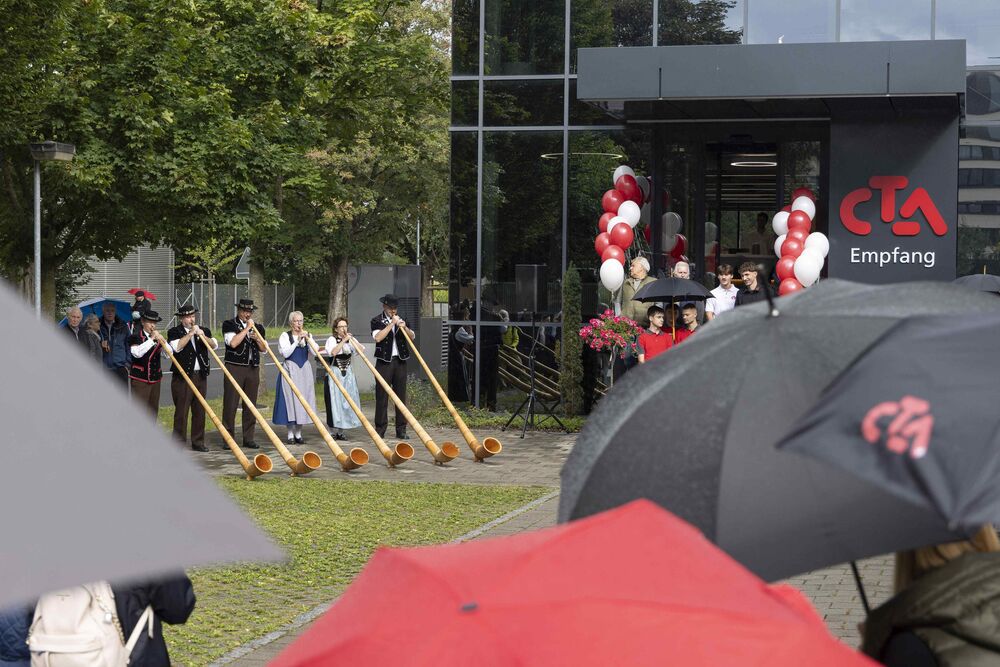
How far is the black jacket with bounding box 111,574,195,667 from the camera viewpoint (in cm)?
429

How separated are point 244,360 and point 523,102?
6.02 metres

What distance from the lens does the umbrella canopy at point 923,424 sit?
2.37 m

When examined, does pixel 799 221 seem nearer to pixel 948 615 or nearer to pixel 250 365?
pixel 250 365

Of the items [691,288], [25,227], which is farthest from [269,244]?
[691,288]

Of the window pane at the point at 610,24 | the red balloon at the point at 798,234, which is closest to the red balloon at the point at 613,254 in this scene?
the red balloon at the point at 798,234

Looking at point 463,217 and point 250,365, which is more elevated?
point 463,217

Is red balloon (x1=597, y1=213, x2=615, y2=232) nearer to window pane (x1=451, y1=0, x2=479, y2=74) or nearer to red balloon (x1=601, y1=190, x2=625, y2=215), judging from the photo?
red balloon (x1=601, y1=190, x2=625, y2=215)

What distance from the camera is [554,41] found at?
68.8 feet

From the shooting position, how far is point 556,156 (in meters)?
20.9

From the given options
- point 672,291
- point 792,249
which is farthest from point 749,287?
point 792,249

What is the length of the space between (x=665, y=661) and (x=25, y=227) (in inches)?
896

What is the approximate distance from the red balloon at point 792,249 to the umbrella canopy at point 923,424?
15414mm

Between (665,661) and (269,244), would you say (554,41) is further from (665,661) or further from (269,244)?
(665,661)

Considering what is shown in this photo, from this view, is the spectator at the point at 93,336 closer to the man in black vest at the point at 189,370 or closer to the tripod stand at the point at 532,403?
the man in black vest at the point at 189,370
